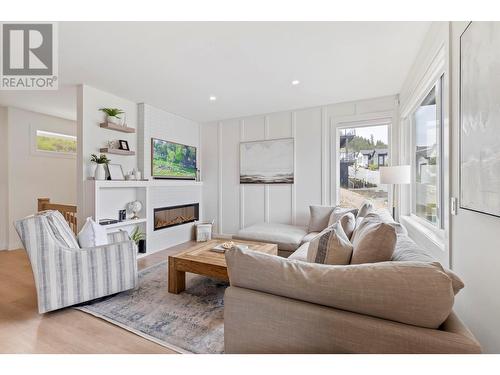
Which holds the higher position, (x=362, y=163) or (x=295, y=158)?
(x=295, y=158)

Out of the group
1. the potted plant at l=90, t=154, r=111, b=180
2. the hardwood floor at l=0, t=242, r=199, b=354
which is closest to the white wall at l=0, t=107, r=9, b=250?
the potted plant at l=90, t=154, r=111, b=180

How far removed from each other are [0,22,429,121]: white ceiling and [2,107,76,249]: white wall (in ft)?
1.57

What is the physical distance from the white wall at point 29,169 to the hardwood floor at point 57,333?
2.54 m

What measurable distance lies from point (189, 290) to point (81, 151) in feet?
7.98

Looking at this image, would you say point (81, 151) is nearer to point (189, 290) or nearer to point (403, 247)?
point (189, 290)

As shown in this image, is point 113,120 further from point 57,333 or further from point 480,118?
point 480,118

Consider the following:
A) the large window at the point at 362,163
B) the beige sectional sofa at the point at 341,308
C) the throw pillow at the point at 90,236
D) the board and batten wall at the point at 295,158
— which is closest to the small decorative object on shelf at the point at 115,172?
the throw pillow at the point at 90,236

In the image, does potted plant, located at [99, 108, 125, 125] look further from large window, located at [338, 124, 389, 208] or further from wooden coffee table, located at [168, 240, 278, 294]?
large window, located at [338, 124, 389, 208]

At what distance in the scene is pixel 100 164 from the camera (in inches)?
129

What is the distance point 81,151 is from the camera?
10.6 feet

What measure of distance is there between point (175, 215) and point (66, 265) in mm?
2561

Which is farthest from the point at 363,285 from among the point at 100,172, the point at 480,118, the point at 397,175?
the point at 100,172
